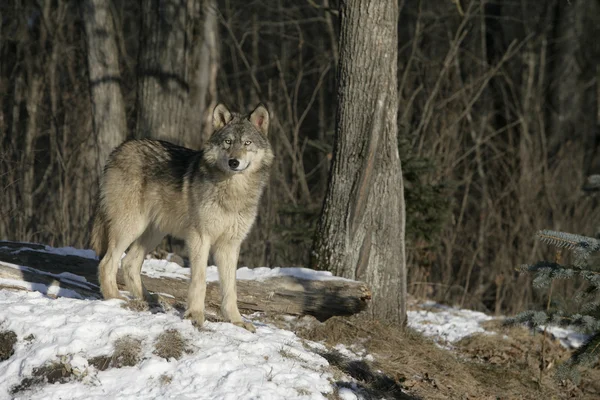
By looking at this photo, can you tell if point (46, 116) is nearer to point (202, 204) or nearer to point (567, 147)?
point (202, 204)

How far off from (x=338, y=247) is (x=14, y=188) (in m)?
5.58

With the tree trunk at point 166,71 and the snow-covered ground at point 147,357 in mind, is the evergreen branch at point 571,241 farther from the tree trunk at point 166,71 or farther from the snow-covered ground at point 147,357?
the tree trunk at point 166,71

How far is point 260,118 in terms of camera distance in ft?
23.0

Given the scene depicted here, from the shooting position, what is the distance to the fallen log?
740 centimetres

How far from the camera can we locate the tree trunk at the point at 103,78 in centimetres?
1077

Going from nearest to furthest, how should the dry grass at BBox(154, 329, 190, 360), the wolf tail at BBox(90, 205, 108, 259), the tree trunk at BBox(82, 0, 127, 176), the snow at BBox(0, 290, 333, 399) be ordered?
1. the snow at BBox(0, 290, 333, 399)
2. the dry grass at BBox(154, 329, 190, 360)
3. the wolf tail at BBox(90, 205, 108, 259)
4. the tree trunk at BBox(82, 0, 127, 176)

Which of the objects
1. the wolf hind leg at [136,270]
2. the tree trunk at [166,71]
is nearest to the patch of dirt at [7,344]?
the wolf hind leg at [136,270]

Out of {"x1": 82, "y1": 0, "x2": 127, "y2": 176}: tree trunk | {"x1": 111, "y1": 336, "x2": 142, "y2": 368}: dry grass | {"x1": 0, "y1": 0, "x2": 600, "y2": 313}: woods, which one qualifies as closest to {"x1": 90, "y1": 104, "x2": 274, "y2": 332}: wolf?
{"x1": 111, "y1": 336, "x2": 142, "y2": 368}: dry grass

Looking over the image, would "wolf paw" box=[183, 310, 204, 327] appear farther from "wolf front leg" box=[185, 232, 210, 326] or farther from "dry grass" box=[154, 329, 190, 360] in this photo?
"dry grass" box=[154, 329, 190, 360]

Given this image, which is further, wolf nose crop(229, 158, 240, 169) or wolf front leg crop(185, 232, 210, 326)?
wolf nose crop(229, 158, 240, 169)

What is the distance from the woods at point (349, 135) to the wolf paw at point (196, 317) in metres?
2.13

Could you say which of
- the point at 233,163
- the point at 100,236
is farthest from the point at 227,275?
the point at 100,236

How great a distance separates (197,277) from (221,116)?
65.6 inches

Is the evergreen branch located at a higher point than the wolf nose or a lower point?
lower
